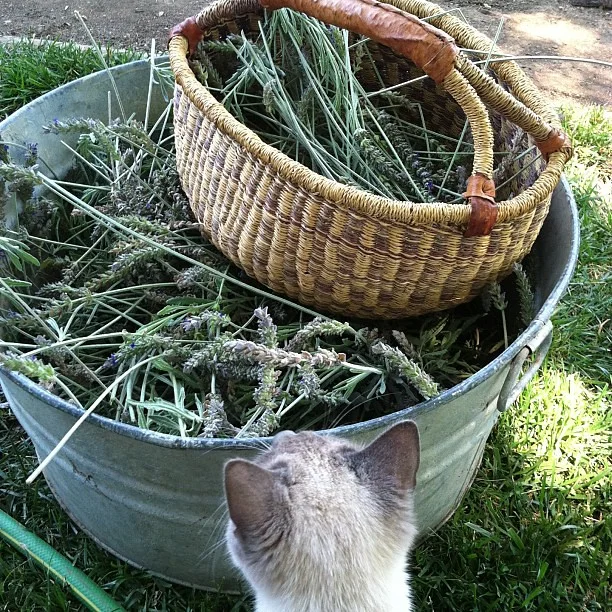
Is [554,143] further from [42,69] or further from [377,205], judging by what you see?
[42,69]

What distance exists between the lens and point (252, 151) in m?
1.33

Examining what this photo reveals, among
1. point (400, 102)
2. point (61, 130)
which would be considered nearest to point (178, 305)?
point (61, 130)

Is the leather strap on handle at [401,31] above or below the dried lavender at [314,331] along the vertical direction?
above

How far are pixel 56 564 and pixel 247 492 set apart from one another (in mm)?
892

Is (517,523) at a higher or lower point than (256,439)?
lower

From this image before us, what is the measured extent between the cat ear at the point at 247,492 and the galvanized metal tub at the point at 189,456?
0.50 feet

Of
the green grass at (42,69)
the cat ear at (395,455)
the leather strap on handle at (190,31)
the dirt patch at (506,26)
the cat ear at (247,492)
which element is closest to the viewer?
the cat ear at (247,492)

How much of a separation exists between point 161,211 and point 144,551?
84cm

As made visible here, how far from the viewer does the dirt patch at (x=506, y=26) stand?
327 centimetres

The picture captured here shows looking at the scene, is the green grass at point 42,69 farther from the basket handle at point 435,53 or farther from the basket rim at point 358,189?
the basket handle at point 435,53

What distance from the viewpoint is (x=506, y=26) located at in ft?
11.9

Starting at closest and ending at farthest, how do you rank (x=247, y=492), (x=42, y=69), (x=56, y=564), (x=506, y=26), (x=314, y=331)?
(x=247, y=492) < (x=314, y=331) < (x=56, y=564) < (x=42, y=69) < (x=506, y=26)

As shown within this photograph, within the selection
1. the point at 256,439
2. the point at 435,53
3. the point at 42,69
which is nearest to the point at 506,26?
the point at 42,69

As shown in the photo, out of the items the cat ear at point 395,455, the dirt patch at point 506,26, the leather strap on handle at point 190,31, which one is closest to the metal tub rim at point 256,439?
the cat ear at point 395,455
